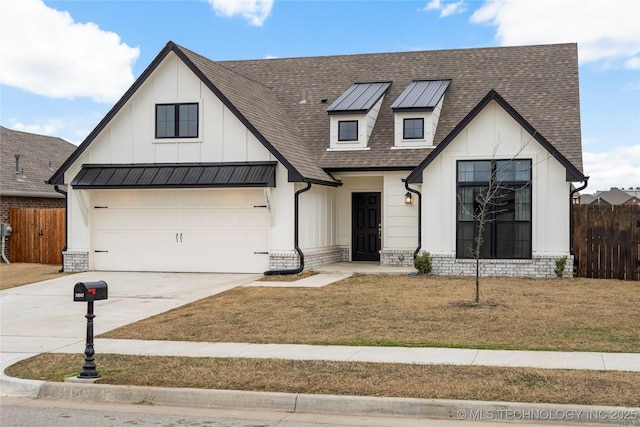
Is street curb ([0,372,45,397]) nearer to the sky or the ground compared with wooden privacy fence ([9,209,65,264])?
nearer to the ground

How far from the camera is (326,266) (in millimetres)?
23297

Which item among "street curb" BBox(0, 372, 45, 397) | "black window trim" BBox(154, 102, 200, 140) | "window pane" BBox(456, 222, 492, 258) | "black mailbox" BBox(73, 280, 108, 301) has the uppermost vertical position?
"black window trim" BBox(154, 102, 200, 140)

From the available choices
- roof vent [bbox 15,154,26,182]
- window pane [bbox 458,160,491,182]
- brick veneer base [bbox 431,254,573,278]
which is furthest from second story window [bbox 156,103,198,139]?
roof vent [bbox 15,154,26,182]

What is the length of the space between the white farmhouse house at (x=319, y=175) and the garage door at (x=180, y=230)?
1.5 inches

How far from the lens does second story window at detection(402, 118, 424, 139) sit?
2381cm

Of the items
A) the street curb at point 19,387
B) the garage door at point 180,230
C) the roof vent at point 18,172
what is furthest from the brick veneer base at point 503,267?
the roof vent at point 18,172

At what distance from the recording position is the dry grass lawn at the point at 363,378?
319 inches

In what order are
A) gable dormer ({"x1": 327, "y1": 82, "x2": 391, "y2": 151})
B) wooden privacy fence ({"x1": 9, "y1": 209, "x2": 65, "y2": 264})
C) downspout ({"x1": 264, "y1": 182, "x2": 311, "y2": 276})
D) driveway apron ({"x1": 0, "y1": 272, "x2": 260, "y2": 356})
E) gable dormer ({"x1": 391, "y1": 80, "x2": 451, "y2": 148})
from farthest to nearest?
wooden privacy fence ({"x1": 9, "y1": 209, "x2": 65, "y2": 264}), gable dormer ({"x1": 327, "y1": 82, "x2": 391, "y2": 151}), gable dormer ({"x1": 391, "y1": 80, "x2": 451, "y2": 148}), downspout ({"x1": 264, "y1": 182, "x2": 311, "y2": 276}), driveway apron ({"x1": 0, "y1": 272, "x2": 260, "y2": 356})

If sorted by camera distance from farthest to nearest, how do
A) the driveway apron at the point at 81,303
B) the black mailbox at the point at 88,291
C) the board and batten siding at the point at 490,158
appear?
1. the board and batten siding at the point at 490,158
2. the driveway apron at the point at 81,303
3. the black mailbox at the point at 88,291

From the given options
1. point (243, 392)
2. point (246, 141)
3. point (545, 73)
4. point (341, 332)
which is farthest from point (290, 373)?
point (545, 73)

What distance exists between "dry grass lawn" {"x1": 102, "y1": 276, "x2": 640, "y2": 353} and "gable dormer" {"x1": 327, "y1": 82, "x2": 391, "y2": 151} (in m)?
6.88

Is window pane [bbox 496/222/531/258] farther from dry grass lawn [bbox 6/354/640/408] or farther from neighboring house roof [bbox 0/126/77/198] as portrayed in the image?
neighboring house roof [bbox 0/126/77/198]

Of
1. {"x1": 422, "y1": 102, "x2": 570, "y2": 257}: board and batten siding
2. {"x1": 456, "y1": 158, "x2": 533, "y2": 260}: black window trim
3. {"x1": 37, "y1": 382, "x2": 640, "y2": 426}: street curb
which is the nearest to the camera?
{"x1": 37, "y1": 382, "x2": 640, "y2": 426}: street curb

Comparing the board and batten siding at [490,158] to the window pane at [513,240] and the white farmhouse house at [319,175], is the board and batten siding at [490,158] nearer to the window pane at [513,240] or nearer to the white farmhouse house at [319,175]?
the white farmhouse house at [319,175]
